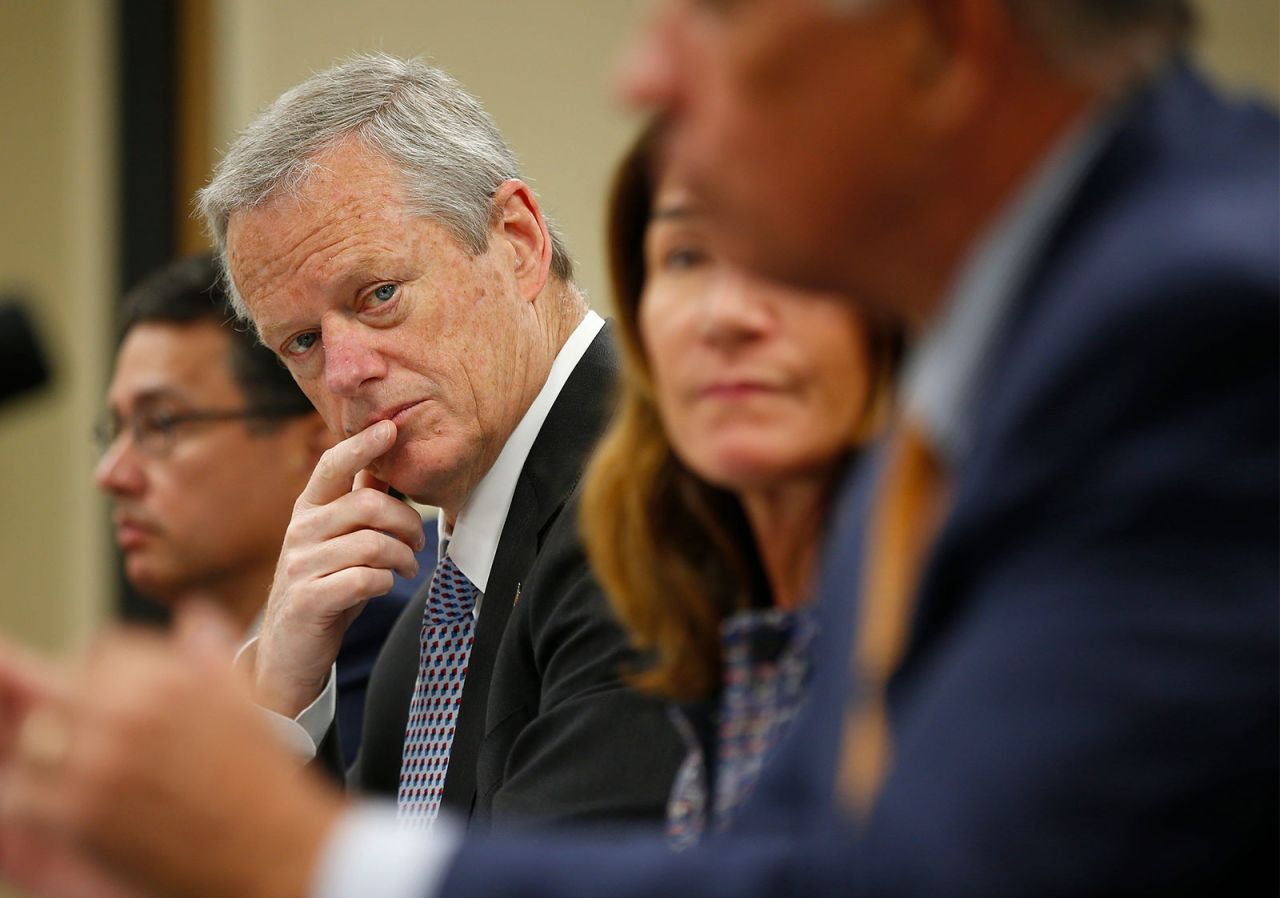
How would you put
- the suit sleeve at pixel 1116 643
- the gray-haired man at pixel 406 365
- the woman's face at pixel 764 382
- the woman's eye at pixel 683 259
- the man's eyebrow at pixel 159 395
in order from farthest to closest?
the man's eyebrow at pixel 159 395, the gray-haired man at pixel 406 365, the woman's eye at pixel 683 259, the woman's face at pixel 764 382, the suit sleeve at pixel 1116 643

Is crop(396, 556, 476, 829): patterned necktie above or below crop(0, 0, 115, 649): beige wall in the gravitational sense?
above

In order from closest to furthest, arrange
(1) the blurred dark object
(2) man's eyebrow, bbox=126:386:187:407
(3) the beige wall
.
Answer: (1) the blurred dark object → (2) man's eyebrow, bbox=126:386:187:407 → (3) the beige wall

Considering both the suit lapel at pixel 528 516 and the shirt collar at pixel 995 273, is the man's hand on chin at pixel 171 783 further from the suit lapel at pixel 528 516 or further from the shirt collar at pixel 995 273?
the suit lapel at pixel 528 516

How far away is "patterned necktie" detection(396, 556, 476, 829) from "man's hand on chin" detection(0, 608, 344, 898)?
3.48 feet

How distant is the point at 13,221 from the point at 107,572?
113cm

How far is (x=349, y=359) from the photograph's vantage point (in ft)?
7.02

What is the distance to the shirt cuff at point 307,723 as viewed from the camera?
2207 mm

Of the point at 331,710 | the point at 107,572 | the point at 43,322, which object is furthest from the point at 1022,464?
the point at 107,572

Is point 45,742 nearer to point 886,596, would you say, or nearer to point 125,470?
point 886,596

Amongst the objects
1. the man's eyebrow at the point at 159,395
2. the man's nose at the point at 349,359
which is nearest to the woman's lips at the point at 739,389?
the man's nose at the point at 349,359

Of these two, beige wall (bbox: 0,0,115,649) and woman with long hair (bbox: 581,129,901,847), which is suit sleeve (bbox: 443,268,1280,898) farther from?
beige wall (bbox: 0,0,115,649)

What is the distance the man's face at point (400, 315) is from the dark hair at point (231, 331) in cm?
111

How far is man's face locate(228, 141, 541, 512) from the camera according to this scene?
2125 mm

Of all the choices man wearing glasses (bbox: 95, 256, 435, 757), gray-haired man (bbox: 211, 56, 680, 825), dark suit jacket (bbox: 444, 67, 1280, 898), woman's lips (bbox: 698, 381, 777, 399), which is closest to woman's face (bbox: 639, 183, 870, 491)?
woman's lips (bbox: 698, 381, 777, 399)
